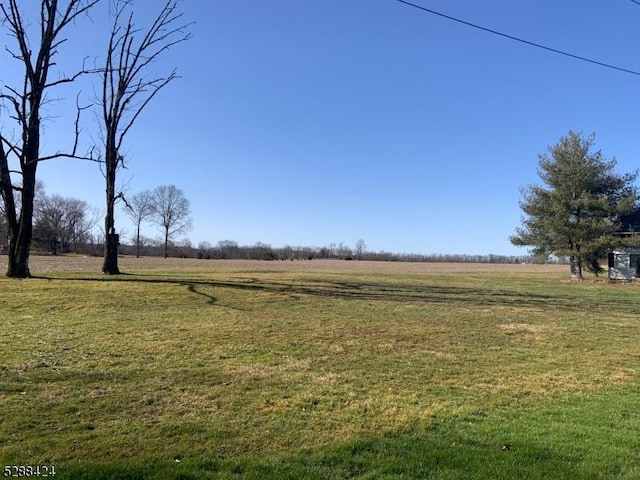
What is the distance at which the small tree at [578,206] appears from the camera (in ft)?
109

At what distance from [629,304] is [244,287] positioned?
15.9 meters

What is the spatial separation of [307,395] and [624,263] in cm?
3688

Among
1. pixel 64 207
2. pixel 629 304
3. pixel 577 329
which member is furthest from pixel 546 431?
pixel 64 207

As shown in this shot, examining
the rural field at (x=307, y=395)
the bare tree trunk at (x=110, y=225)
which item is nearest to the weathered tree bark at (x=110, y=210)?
the bare tree trunk at (x=110, y=225)

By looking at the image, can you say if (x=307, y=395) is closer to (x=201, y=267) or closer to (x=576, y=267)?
(x=576, y=267)

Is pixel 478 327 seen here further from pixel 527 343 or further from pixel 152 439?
pixel 152 439

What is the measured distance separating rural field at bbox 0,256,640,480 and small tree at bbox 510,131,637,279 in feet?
73.2

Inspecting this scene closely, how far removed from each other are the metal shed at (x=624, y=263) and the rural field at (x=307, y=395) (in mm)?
25331

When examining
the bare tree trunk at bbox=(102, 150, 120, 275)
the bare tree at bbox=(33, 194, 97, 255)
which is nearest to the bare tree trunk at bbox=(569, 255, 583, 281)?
the bare tree trunk at bbox=(102, 150, 120, 275)

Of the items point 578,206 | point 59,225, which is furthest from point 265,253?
point 578,206

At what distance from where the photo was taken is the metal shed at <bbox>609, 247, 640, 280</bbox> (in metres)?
35.1

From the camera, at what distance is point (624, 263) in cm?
3572

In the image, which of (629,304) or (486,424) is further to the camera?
(629,304)

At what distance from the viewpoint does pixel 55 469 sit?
3.85 m
